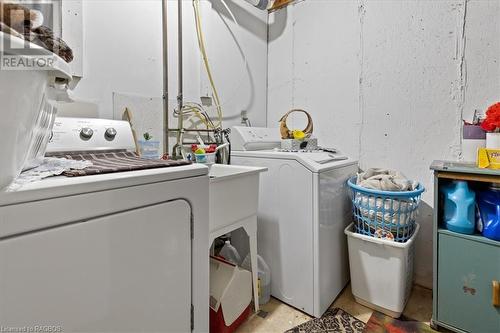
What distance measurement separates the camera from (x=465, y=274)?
138 centimetres

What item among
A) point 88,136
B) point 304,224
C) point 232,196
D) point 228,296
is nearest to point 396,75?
point 304,224

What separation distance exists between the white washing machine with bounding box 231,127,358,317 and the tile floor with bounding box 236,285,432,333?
53 mm

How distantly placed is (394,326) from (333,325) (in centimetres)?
36

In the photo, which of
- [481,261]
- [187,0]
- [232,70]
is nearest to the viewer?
[481,261]

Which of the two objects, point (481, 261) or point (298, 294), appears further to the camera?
point (298, 294)

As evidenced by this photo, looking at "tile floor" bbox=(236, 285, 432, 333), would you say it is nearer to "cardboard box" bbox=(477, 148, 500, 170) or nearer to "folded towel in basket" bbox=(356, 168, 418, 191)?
"folded towel in basket" bbox=(356, 168, 418, 191)

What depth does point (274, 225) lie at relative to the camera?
1744mm

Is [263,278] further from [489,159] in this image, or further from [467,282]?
[489,159]

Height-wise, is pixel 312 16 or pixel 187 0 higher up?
pixel 312 16

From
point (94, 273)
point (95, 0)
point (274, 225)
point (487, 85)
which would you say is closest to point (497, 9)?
point (487, 85)

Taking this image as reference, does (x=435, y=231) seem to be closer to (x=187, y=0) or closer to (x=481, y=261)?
(x=481, y=261)

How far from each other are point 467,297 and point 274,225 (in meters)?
1.07

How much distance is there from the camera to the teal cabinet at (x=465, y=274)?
1308 millimetres

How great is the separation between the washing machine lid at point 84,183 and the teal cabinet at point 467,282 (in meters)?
1.44
